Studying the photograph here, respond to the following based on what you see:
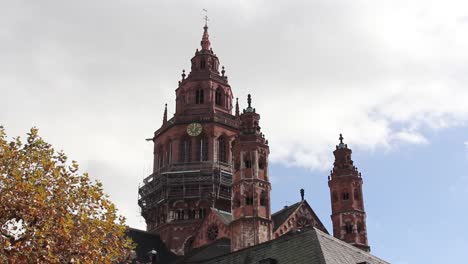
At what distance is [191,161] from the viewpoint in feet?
214

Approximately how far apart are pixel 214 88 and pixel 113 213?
5142 centimetres

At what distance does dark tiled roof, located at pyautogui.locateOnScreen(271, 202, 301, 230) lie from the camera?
5348 centimetres

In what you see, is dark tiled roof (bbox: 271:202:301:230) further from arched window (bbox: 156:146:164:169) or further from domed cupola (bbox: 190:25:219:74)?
domed cupola (bbox: 190:25:219:74)

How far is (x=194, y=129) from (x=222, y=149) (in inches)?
150

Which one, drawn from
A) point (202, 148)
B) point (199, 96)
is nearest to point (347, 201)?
point (202, 148)

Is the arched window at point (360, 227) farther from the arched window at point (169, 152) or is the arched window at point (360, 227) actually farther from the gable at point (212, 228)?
the arched window at point (169, 152)

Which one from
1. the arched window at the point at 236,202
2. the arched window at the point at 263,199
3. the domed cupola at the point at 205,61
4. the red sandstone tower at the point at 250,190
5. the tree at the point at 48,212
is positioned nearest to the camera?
the tree at the point at 48,212

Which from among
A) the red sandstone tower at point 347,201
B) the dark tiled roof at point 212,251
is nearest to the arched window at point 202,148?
the dark tiled roof at point 212,251

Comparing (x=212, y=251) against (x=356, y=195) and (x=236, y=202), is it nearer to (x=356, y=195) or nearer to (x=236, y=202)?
(x=236, y=202)

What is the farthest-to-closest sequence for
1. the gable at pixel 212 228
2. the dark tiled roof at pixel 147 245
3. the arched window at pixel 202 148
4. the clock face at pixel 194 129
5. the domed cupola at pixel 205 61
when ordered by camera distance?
the domed cupola at pixel 205 61, the clock face at pixel 194 129, the arched window at pixel 202 148, the dark tiled roof at pixel 147 245, the gable at pixel 212 228

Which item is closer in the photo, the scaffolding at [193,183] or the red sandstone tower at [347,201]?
the red sandstone tower at [347,201]

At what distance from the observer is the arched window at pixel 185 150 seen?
215 feet

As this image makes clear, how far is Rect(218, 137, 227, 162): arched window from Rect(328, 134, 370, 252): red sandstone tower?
45.0 feet

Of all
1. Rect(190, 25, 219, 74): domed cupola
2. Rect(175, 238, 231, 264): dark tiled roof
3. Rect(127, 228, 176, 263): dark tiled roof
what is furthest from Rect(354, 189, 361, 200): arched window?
Rect(190, 25, 219, 74): domed cupola
